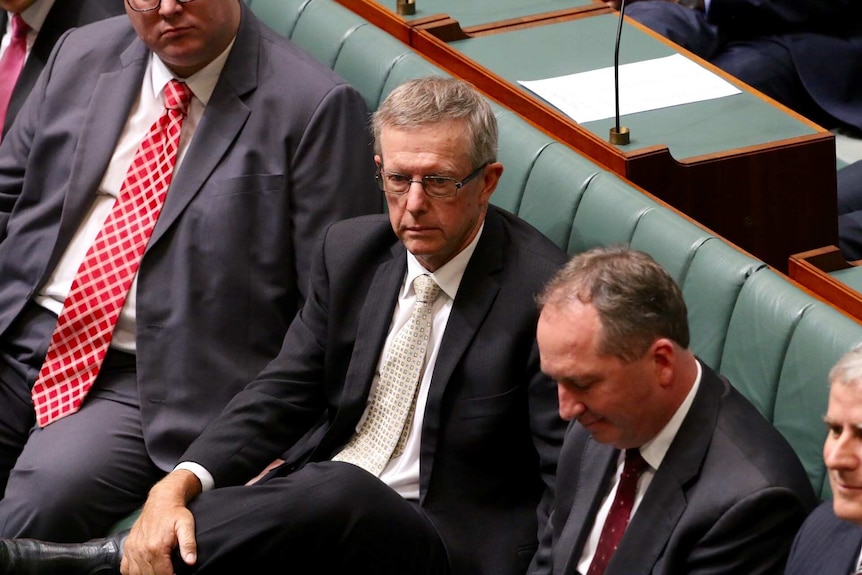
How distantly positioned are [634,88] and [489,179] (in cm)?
61

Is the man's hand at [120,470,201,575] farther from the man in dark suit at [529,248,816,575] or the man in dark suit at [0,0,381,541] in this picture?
the man in dark suit at [529,248,816,575]

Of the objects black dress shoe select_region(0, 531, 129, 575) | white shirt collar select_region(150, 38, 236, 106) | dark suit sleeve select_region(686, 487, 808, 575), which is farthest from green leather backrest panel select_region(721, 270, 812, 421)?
white shirt collar select_region(150, 38, 236, 106)

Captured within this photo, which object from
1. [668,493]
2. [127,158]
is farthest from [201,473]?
[668,493]

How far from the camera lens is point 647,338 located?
5.52ft

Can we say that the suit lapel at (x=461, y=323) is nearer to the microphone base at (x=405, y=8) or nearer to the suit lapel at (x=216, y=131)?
the suit lapel at (x=216, y=131)

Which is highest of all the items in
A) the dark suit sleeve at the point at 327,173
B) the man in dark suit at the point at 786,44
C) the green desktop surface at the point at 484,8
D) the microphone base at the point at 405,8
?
the microphone base at the point at 405,8

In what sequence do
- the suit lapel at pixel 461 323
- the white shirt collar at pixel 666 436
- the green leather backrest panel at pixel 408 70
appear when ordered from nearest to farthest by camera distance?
the white shirt collar at pixel 666 436 → the suit lapel at pixel 461 323 → the green leather backrest panel at pixel 408 70

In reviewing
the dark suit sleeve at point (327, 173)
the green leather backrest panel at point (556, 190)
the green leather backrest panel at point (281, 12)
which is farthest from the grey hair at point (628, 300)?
the green leather backrest panel at point (281, 12)

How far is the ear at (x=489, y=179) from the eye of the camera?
2094mm

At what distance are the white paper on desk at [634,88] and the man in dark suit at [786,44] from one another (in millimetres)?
718

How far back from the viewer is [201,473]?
2.17 meters

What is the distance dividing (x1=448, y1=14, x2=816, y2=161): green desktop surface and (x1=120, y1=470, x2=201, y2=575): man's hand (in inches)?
35.5

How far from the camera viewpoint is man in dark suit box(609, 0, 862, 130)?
11.1 feet

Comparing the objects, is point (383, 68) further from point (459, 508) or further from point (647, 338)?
point (647, 338)
